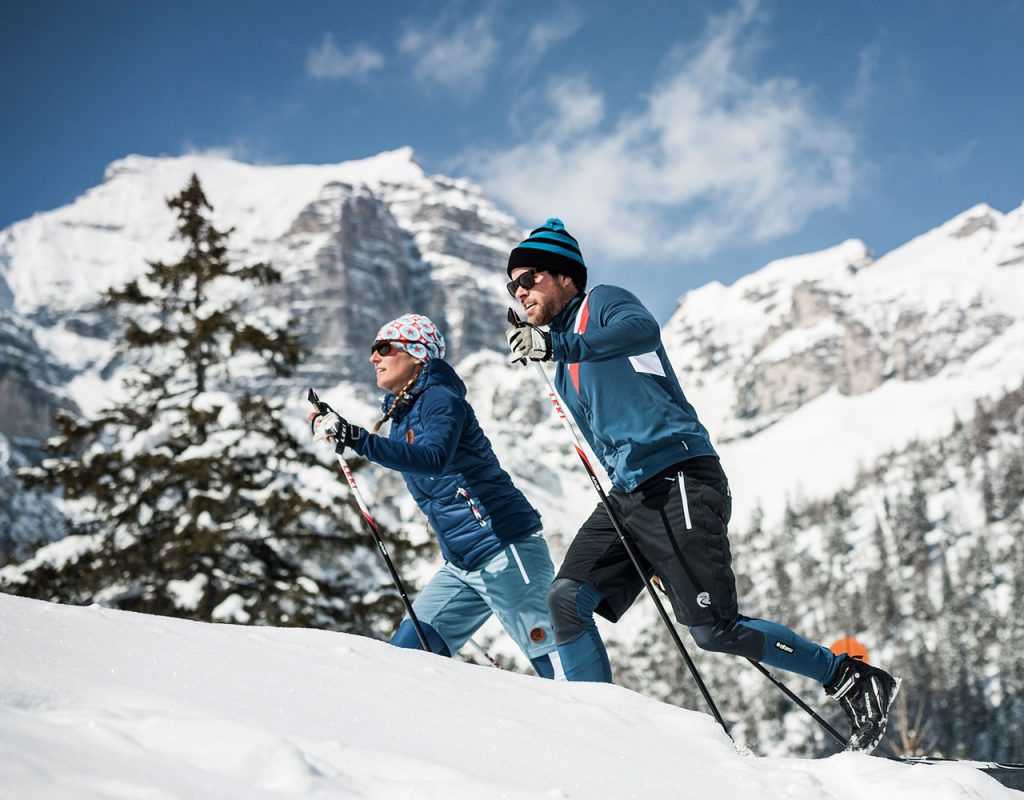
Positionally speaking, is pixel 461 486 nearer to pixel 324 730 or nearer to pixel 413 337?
pixel 413 337

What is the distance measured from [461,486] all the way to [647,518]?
114 cm

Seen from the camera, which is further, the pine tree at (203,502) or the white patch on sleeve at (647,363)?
the pine tree at (203,502)

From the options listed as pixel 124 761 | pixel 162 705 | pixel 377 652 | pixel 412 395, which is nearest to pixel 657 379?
pixel 412 395

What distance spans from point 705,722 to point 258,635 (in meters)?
1.70

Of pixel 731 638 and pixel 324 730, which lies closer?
pixel 324 730

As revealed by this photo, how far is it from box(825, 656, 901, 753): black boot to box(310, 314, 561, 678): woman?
4.71ft

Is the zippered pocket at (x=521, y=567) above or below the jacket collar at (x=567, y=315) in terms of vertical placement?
below

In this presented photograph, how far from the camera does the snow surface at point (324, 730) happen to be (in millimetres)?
1857

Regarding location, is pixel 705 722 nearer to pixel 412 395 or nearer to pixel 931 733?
pixel 412 395

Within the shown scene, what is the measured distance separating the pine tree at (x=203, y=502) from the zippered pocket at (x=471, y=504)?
619cm

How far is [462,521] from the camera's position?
4727mm

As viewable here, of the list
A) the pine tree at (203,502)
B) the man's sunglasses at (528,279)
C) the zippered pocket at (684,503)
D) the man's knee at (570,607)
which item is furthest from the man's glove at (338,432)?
the pine tree at (203,502)

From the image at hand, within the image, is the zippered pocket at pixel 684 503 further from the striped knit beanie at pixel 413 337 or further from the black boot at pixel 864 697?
the striped knit beanie at pixel 413 337

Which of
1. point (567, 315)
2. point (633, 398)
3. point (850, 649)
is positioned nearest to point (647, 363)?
point (633, 398)
